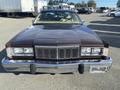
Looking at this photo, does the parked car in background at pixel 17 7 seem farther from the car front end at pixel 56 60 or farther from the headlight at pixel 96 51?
the headlight at pixel 96 51

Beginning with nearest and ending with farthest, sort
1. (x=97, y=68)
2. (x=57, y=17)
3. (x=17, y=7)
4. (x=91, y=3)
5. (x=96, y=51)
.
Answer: (x=97, y=68) < (x=96, y=51) < (x=57, y=17) < (x=17, y=7) < (x=91, y=3)

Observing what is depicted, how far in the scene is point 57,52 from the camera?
4125mm

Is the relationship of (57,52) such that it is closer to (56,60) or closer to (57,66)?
(56,60)

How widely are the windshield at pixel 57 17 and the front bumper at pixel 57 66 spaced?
7.84ft

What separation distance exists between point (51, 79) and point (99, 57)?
1278 mm

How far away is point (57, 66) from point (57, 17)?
2.74 metres

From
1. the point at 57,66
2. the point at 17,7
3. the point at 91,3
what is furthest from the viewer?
the point at 91,3

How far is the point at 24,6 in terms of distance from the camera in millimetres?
27953

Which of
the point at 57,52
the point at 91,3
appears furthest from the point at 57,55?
the point at 91,3

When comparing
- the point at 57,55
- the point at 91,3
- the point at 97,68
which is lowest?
the point at 91,3

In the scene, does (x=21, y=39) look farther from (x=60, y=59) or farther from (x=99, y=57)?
(x=99, y=57)

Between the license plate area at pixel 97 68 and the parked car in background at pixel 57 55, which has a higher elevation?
the parked car in background at pixel 57 55

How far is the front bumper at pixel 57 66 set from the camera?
411cm

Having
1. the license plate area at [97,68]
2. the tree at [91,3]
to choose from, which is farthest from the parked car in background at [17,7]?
the tree at [91,3]
